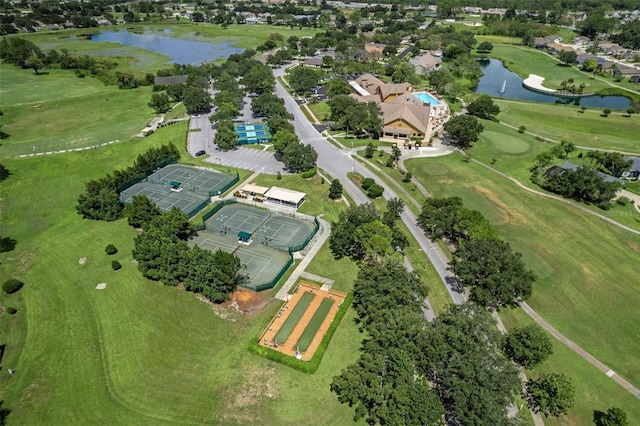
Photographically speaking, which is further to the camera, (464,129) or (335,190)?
(464,129)

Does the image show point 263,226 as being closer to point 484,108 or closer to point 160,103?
point 160,103

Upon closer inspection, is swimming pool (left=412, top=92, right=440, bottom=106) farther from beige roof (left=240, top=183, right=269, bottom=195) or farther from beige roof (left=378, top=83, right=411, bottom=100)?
beige roof (left=240, top=183, right=269, bottom=195)

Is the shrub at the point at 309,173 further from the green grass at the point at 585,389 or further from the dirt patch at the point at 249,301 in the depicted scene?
the green grass at the point at 585,389

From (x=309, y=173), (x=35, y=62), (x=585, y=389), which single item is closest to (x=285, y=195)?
(x=309, y=173)

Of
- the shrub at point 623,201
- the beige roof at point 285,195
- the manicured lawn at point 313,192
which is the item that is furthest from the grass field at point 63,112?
the shrub at point 623,201

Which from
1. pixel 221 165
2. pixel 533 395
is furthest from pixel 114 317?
pixel 533 395

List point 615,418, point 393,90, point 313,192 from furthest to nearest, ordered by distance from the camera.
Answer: point 393,90, point 313,192, point 615,418

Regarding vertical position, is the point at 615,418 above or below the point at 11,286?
above
